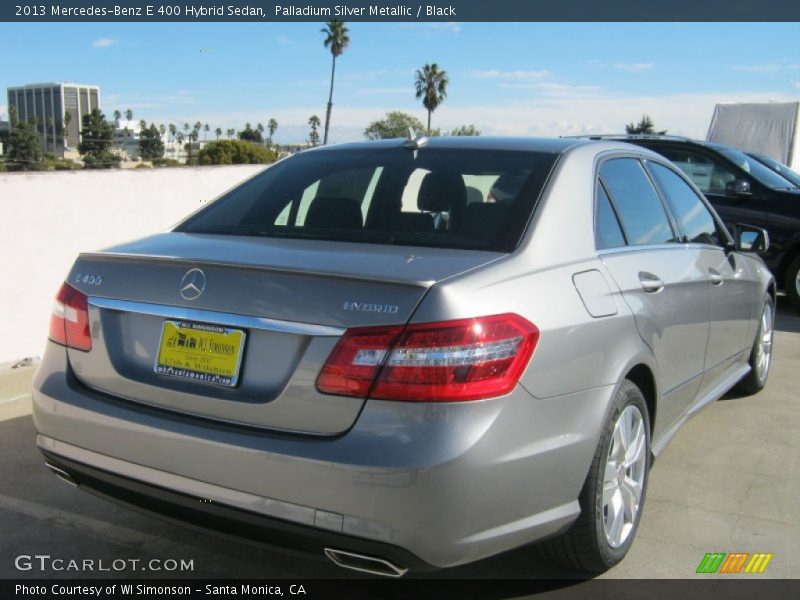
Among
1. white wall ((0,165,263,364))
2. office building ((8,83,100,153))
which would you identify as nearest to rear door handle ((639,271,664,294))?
white wall ((0,165,263,364))

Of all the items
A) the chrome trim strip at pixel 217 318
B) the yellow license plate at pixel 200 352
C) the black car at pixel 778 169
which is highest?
the black car at pixel 778 169

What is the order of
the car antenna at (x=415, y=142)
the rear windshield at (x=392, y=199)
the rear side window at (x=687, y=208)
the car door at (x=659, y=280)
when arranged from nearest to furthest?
the rear windshield at (x=392, y=199), the car door at (x=659, y=280), the car antenna at (x=415, y=142), the rear side window at (x=687, y=208)

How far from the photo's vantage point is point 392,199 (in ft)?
10.9

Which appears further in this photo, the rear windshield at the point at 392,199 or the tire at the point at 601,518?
the rear windshield at the point at 392,199

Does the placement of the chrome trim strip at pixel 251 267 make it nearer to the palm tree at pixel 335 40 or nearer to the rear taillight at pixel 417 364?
the rear taillight at pixel 417 364

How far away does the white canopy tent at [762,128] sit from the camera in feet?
57.8

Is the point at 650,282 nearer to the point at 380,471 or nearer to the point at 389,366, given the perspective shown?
the point at 389,366

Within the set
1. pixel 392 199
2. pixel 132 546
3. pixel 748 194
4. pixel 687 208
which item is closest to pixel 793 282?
pixel 748 194

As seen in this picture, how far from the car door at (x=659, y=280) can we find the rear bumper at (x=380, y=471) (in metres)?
0.68

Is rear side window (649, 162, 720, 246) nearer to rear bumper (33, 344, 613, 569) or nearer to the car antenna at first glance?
the car antenna

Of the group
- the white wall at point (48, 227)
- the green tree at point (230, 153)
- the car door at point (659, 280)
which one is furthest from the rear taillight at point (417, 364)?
the green tree at point (230, 153)

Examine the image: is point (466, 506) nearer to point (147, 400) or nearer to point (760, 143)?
point (147, 400)

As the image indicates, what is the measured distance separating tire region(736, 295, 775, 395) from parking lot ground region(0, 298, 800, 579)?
0.64 m

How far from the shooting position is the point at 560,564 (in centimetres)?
298
